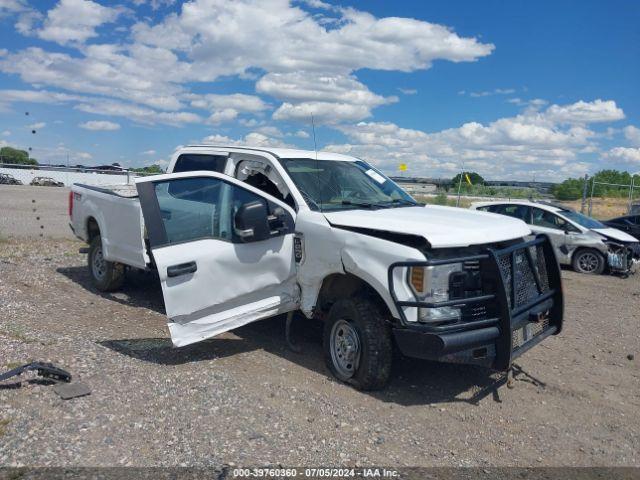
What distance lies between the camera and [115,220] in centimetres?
758

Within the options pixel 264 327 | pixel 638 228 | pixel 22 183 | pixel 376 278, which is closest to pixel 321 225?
pixel 376 278

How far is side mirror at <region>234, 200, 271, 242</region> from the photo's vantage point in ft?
17.9

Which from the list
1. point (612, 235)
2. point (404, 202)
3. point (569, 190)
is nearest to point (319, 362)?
point (404, 202)

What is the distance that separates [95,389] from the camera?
479 cm

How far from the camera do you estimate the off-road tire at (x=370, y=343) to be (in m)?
4.96

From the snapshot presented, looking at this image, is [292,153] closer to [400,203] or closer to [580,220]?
[400,203]

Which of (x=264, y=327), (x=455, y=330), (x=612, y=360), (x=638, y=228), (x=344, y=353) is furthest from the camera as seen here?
(x=638, y=228)

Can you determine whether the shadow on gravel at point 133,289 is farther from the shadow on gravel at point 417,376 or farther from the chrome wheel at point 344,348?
the chrome wheel at point 344,348

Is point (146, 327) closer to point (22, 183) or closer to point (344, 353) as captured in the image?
point (344, 353)

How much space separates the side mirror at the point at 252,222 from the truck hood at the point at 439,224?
60 cm

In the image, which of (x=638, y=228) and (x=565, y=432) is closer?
(x=565, y=432)

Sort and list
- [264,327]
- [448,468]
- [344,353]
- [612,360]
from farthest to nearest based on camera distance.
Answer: [264,327]
[612,360]
[344,353]
[448,468]

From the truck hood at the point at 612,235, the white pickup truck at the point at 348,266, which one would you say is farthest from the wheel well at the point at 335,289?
the truck hood at the point at 612,235

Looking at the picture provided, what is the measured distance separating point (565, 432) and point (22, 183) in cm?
4181
